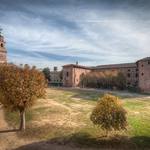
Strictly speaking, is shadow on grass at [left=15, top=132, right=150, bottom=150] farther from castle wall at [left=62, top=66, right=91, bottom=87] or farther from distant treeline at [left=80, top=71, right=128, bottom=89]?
castle wall at [left=62, top=66, right=91, bottom=87]

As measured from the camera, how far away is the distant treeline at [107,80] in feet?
103

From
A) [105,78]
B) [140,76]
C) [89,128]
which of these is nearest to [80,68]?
[105,78]

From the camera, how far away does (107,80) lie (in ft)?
113

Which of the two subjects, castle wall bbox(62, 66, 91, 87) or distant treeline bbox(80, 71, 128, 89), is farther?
castle wall bbox(62, 66, 91, 87)

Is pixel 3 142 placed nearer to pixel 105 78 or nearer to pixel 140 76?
pixel 140 76

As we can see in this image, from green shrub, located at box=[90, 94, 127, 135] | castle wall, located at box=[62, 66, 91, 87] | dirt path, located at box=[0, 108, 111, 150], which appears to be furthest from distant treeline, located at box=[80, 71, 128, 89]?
dirt path, located at box=[0, 108, 111, 150]

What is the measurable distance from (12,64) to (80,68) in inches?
1488

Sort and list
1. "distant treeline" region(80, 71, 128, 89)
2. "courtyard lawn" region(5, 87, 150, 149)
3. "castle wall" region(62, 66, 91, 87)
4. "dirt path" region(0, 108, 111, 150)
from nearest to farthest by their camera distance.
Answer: "dirt path" region(0, 108, 111, 150)
"courtyard lawn" region(5, 87, 150, 149)
"distant treeline" region(80, 71, 128, 89)
"castle wall" region(62, 66, 91, 87)

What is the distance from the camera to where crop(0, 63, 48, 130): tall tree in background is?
6.88 meters

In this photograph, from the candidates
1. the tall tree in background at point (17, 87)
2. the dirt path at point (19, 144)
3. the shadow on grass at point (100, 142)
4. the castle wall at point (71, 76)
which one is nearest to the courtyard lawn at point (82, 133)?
the shadow on grass at point (100, 142)

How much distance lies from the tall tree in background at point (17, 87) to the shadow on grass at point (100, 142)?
8.73 feet

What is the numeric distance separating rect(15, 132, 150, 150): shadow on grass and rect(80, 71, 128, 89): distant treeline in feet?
87.1

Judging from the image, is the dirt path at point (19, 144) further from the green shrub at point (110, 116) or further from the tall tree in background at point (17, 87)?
the green shrub at point (110, 116)

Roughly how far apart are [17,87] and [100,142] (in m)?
6.21
